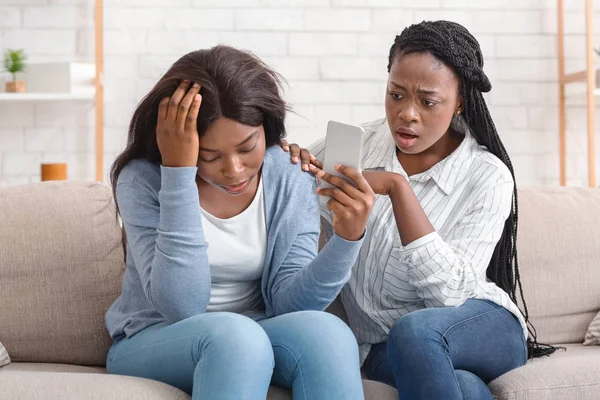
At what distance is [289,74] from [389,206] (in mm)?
1524

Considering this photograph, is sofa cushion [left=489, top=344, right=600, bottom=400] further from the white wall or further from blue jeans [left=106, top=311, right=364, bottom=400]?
the white wall

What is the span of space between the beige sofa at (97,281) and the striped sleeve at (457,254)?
199 mm

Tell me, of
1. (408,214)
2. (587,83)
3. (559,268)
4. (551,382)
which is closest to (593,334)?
(559,268)

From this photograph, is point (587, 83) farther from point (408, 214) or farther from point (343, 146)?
point (343, 146)

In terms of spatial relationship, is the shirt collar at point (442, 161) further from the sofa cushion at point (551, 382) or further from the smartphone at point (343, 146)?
the sofa cushion at point (551, 382)

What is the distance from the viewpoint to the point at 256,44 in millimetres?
3215

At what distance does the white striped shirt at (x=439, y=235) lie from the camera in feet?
5.63

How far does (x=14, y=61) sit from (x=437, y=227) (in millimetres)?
1864

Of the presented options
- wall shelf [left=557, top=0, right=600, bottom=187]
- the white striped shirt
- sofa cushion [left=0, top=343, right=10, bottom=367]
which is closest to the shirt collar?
the white striped shirt

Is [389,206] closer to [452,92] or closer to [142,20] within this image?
[452,92]

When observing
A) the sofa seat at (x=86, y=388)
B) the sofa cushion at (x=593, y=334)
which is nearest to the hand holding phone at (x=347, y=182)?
the sofa seat at (x=86, y=388)

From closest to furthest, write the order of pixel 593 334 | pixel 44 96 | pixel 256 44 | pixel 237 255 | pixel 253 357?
1. pixel 253 357
2. pixel 237 255
3. pixel 593 334
4. pixel 44 96
5. pixel 256 44

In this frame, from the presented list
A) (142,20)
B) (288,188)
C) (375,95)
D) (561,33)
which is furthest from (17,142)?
(561,33)

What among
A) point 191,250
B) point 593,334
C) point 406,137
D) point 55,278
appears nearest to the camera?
point 191,250
